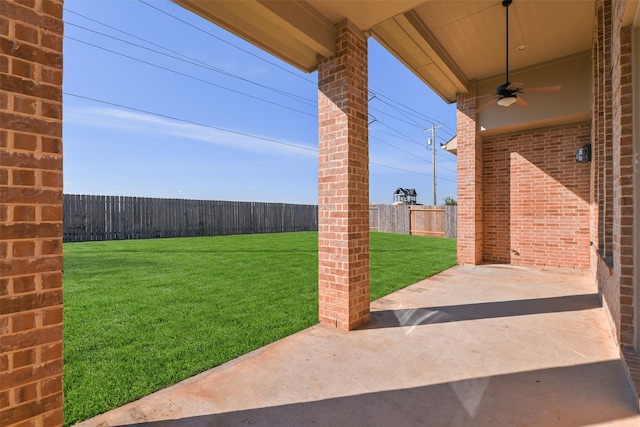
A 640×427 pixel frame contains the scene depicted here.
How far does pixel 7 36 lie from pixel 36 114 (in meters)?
0.30

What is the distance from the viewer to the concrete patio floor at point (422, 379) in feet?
6.10

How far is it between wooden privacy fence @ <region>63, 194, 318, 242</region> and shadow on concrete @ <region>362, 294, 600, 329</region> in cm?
1245

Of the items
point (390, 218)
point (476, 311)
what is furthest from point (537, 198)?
point (390, 218)

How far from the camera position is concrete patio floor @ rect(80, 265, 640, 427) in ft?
6.10

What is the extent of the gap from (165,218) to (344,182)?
12.6 metres

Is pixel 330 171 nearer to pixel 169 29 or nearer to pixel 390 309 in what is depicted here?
pixel 390 309

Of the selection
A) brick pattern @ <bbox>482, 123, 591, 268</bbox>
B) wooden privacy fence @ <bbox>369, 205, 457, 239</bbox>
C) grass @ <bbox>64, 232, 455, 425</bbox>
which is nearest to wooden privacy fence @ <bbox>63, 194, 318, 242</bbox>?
wooden privacy fence @ <bbox>369, 205, 457, 239</bbox>

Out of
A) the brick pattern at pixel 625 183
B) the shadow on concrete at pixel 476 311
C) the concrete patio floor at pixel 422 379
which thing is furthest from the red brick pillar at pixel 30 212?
the brick pattern at pixel 625 183

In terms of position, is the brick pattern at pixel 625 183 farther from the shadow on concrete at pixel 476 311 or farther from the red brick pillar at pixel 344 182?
the red brick pillar at pixel 344 182

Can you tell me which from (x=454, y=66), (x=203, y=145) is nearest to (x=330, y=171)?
(x=454, y=66)

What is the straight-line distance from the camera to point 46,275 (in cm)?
133

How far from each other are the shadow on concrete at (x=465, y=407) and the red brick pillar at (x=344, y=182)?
121 cm

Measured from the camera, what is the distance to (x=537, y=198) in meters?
6.70

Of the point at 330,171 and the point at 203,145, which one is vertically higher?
the point at 203,145
